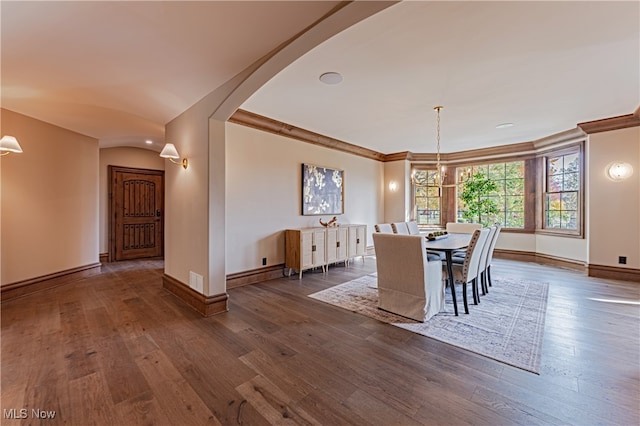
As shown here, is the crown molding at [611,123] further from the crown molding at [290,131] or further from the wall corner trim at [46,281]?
the wall corner trim at [46,281]

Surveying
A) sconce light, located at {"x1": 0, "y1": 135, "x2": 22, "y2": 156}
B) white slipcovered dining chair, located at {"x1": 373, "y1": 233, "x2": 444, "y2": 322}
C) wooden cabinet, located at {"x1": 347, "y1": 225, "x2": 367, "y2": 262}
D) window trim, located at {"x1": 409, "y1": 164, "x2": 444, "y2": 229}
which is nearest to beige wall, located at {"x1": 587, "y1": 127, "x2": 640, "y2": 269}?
window trim, located at {"x1": 409, "y1": 164, "x2": 444, "y2": 229}

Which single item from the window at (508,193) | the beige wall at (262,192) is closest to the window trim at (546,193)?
the window at (508,193)

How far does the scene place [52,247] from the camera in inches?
162

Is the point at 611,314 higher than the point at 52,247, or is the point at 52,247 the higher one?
the point at 52,247

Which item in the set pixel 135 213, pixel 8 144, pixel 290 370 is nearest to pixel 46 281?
pixel 8 144

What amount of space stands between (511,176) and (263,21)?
21.8 ft

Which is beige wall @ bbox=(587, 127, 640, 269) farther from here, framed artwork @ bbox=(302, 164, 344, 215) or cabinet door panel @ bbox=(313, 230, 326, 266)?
cabinet door panel @ bbox=(313, 230, 326, 266)

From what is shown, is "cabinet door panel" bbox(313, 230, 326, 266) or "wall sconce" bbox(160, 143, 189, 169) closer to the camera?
"wall sconce" bbox(160, 143, 189, 169)

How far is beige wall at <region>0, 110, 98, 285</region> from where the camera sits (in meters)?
3.55

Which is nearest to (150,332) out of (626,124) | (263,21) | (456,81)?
(263,21)

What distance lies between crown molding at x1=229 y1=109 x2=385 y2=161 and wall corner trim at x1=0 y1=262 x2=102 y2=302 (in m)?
3.61

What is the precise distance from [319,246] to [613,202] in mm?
4943

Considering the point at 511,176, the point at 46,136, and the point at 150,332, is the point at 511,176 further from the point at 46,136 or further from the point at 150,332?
the point at 46,136

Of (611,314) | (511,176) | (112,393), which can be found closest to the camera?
(112,393)
